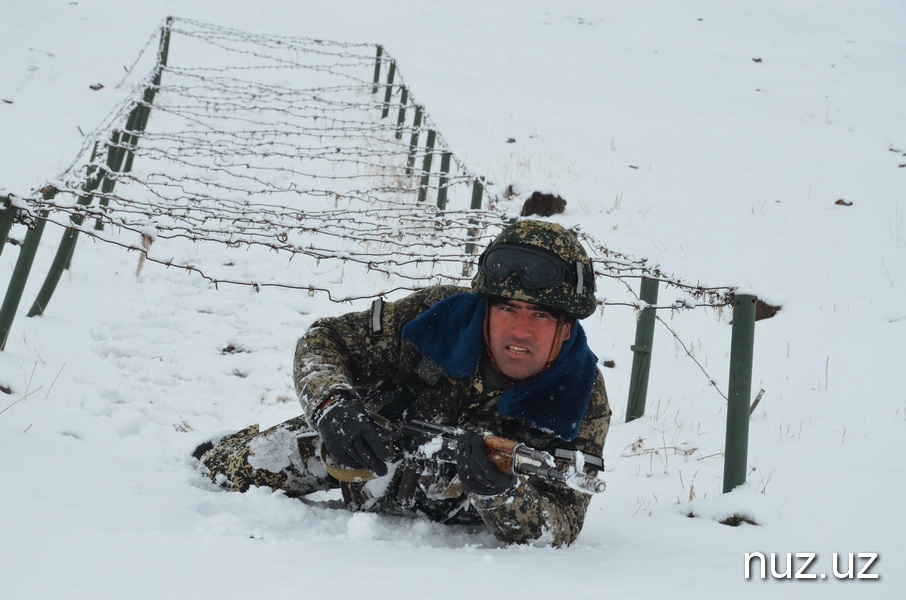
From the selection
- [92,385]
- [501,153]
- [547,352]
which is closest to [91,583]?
[547,352]

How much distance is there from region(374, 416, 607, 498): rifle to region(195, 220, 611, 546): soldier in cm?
3

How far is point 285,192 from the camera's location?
32.4 ft

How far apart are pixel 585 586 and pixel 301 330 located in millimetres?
4663

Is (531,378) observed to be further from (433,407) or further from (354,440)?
(354,440)

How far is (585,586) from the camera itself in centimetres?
197

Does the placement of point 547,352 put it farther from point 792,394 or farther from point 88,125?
point 88,125

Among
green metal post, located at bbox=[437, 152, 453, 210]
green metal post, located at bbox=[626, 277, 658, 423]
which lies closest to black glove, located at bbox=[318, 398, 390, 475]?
green metal post, located at bbox=[626, 277, 658, 423]

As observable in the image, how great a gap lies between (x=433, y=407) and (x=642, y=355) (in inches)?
97.9

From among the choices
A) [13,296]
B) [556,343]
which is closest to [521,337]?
[556,343]

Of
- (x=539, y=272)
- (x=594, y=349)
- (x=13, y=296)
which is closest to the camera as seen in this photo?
(x=539, y=272)

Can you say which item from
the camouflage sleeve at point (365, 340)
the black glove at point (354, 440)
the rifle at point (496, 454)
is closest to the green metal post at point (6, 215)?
the camouflage sleeve at point (365, 340)

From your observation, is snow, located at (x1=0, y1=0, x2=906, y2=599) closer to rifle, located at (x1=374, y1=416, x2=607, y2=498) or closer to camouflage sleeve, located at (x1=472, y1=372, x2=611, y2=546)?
camouflage sleeve, located at (x1=472, y1=372, x2=611, y2=546)

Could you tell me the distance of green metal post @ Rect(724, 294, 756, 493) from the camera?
11.3 feet

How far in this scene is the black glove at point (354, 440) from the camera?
2445mm
